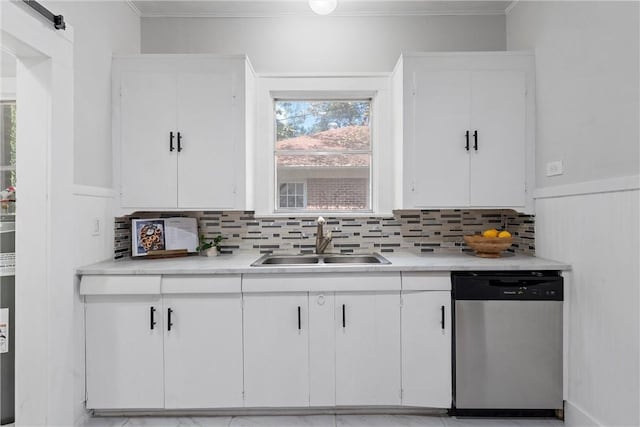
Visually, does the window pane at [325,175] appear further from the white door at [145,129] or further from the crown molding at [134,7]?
the crown molding at [134,7]

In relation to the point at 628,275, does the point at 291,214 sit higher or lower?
higher

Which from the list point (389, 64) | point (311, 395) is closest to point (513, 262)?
point (311, 395)

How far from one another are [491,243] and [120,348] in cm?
231

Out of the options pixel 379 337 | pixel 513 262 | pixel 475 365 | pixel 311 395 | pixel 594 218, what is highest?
pixel 594 218

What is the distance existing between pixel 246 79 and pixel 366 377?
1.99 meters

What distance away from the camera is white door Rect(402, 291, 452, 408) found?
85.0 inches

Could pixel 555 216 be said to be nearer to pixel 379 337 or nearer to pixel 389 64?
pixel 379 337

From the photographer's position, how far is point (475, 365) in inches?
84.1

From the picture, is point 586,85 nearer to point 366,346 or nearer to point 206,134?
point 366,346

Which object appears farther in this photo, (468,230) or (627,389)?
(468,230)

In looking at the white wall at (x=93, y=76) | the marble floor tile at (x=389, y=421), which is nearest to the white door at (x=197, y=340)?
the marble floor tile at (x=389, y=421)

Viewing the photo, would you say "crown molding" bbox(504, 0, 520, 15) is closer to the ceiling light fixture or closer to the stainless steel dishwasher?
the ceiling light fixture

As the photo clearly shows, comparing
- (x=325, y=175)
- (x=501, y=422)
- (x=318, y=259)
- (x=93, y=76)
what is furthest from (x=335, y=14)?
(x=501, y=422)

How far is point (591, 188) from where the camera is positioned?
1944 millimetres
